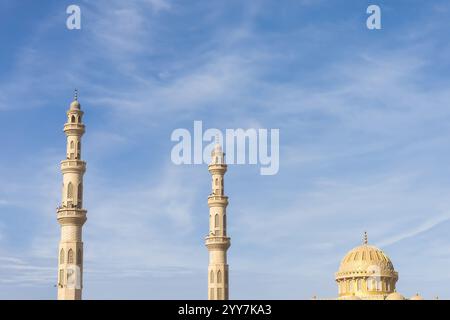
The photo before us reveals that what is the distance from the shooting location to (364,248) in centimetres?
8969

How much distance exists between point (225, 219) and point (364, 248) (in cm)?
1660

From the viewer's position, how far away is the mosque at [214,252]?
68.8 m

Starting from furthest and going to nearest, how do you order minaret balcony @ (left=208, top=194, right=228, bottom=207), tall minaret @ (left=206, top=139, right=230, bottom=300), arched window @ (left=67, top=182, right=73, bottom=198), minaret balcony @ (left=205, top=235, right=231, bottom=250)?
minaret balcony @ (left=208, top=194, right=228, bottom=207) < minaret balcony @ (left=205, top=235, right=231, bottom=250) < tall minaret @ (left=206, top=139, right=230, bottom=300) < arched window @ (left=67, top=182, right=73, bottom=198)

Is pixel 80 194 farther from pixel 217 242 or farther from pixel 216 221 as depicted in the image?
pixel 216 221

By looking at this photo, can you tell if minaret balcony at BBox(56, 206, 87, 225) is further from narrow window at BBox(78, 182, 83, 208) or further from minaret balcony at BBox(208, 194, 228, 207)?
minaret balcony at BBox(208, 194, 228, 207)

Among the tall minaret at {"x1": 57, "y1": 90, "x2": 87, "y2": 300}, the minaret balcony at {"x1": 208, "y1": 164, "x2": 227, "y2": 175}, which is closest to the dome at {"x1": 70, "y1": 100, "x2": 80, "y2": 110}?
the tall minaret at {"x1": 57, "y1": 90, "x2": 87, "y2": 300}

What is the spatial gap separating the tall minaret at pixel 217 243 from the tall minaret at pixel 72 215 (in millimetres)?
16576

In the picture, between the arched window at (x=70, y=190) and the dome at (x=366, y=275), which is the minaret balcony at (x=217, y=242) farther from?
the arched window at (x=70, y=190)

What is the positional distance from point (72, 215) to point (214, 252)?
18.1m

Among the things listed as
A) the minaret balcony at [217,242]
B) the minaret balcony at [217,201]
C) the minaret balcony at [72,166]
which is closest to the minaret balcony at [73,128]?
the minaret balcony at [72,166]

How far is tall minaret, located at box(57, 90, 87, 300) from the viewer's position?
68.6 meters

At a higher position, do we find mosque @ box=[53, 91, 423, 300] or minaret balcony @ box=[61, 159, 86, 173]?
minaret balcony @ box=[61, 159, 86, 173]
